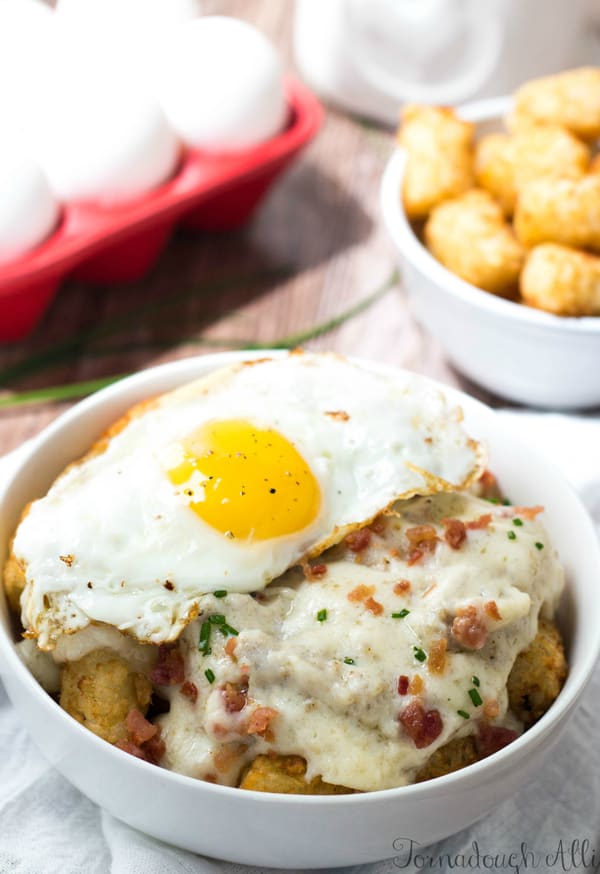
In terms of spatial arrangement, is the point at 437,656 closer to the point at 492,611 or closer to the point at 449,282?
the point at 492,611

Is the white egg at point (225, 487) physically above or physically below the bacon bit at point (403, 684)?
above

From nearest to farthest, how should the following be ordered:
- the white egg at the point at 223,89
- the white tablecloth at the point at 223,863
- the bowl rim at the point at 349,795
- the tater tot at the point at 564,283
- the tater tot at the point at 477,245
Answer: the bowl rim at the point at 349,795 → the white tablecloth at the point at 223,863 → the tater tot at the point at 564,283 → the tater tot at the point at 477,245 → the white egg at the point at 223,89

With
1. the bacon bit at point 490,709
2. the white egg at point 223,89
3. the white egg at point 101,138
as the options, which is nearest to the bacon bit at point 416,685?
the bacon bit at point 490,709

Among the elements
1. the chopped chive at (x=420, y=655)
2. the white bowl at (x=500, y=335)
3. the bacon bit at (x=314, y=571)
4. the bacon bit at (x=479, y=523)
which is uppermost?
the bacon bit at (x=314, y=571)

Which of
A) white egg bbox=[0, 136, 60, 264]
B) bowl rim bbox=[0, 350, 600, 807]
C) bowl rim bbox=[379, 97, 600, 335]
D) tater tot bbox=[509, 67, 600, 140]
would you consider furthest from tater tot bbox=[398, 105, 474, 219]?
bowl rim bbox=[0, 350, 600, 807]

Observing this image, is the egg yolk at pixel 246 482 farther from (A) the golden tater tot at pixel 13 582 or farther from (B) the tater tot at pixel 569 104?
(B) the tater tot at pixel 569 104

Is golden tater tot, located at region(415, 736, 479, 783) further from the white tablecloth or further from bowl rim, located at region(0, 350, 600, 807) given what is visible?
the white tablecloth

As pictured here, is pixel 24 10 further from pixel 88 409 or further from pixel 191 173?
pixel 88 409
